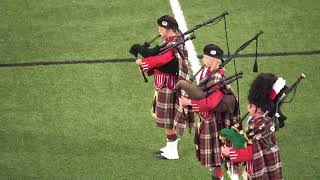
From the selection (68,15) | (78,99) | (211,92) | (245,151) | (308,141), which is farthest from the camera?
(68,15)

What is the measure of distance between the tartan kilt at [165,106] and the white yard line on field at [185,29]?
1.86 meters

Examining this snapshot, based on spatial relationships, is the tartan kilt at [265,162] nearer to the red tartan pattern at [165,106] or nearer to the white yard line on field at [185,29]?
the red tartan pattern at [165,106]

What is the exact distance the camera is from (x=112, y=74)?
11.5 meters

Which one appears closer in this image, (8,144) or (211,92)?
(211,92)

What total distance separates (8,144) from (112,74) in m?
2.24

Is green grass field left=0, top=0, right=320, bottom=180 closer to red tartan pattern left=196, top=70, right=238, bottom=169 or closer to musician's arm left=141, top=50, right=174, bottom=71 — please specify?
red tartan pattern left=196, top=70, right=238, bottom=169

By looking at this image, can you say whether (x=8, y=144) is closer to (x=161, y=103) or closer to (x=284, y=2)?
(x=161, y=103)

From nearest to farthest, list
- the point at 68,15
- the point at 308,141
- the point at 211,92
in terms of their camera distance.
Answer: the point at 211,92, the point at 308,141, the point at 68,15

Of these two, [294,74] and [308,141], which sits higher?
[294,74]

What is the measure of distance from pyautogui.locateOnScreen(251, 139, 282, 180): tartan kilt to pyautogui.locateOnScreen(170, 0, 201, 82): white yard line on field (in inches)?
141

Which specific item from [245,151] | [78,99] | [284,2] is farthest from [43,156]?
[284,2]

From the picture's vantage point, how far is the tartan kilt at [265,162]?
24.3 ft

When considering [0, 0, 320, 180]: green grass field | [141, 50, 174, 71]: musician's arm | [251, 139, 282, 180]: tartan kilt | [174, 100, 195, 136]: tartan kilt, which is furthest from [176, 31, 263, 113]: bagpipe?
[0, 0, 320, 180]: green grass field

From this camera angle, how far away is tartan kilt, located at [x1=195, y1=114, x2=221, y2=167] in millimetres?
8352
